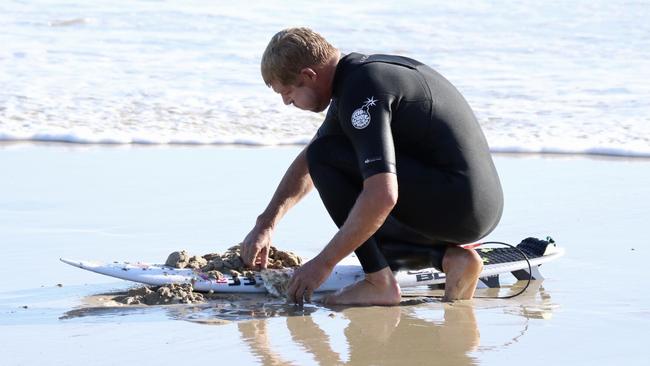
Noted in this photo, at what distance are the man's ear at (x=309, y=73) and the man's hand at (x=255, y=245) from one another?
0.75 m

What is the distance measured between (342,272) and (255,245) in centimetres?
36

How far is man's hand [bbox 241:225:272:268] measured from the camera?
4.47m

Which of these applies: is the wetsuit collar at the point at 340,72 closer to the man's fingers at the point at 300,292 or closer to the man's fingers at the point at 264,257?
the man's fingers at the point at 300,292

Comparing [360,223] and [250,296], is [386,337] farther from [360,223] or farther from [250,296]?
[250,296]

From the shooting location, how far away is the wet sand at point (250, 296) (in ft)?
11.9


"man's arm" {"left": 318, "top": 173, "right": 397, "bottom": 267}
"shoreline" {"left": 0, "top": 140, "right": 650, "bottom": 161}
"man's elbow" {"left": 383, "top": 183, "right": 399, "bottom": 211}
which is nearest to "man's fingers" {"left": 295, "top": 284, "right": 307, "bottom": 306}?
"man's arm" {"left": 318, "top": 173, "right": 397, "bottom": 267}

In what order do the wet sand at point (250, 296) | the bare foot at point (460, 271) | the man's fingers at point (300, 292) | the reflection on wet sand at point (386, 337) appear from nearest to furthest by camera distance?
the reflection on wet sand at point (386, 337), the wet sand at point (250, 296), the man's fingers at point (300, 292), the bare foot at point (460, 271)

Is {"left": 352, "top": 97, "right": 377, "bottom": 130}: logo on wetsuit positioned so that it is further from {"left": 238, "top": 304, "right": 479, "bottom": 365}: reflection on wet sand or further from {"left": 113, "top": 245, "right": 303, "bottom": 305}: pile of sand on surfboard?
{"left": 113, "top": 245, "right": 303, "bottom": 305}: pile of sand on surfboard

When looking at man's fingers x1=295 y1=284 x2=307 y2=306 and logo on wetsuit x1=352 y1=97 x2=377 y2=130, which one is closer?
logo on wetsuit x1=352 y1=97 x2=377 y2=130

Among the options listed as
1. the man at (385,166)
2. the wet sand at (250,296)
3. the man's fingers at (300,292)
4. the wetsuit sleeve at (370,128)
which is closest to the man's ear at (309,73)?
the man at (385,166)

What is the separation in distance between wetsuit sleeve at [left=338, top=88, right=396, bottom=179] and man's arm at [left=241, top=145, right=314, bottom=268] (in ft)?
2.06

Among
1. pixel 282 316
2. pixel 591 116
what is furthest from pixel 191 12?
pixel 282 316

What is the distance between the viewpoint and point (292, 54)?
3.94 metres

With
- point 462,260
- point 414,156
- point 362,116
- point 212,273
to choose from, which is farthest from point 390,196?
point 212,273
